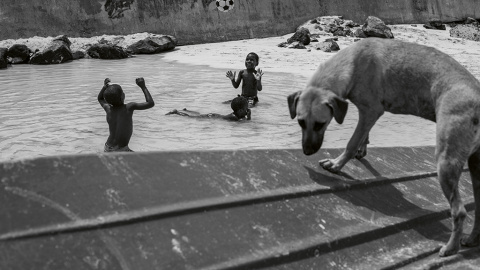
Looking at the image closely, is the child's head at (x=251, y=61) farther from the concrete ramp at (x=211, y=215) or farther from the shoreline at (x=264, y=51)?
the concrete ramp at (x=211, y=215)

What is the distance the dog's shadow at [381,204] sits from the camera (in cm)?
370

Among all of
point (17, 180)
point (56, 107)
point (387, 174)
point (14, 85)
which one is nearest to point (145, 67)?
point (14, 85)

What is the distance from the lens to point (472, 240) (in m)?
3.60

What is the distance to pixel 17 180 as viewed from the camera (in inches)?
102

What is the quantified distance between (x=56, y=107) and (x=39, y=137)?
2.36 metres

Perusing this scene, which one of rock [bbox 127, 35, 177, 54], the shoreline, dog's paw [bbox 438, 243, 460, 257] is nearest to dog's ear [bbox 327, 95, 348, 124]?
dog's paw [bbox 438, 243, 460, 257]

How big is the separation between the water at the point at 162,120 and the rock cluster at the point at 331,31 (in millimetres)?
5029

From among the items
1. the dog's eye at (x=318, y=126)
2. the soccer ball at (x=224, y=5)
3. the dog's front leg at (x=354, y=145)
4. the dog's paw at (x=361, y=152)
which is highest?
the soccer ball at (x=224, y=5)

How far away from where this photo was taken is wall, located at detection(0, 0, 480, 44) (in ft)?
64.6

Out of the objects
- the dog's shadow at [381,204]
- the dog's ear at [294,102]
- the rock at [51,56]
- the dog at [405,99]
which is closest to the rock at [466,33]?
the rock at [51,56]

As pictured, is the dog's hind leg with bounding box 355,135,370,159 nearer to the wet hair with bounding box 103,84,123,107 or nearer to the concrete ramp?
the concrete ramp

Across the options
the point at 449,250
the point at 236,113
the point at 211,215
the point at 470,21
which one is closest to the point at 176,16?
the point at 236,113

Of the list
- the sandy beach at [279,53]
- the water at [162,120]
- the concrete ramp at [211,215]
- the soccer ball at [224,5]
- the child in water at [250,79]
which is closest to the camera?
the concrete ramp at [211,215]

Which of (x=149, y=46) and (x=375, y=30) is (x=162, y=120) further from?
(x=375, y=30)
